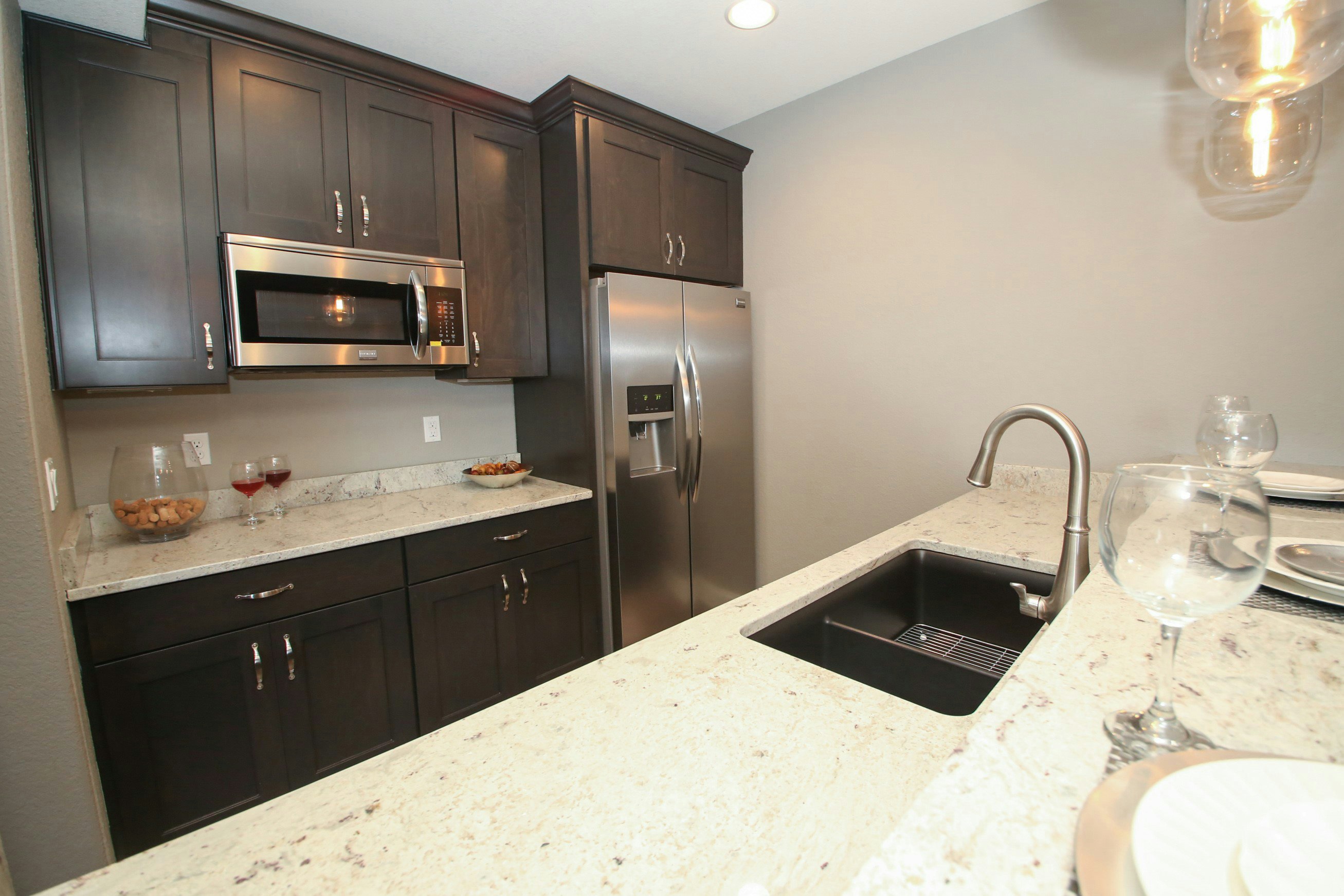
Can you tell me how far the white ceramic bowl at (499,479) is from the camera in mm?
2322

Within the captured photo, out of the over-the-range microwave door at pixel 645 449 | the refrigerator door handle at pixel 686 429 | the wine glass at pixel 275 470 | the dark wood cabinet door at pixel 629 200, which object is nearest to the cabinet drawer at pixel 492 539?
the over-the-range microwave door at pixel 645 449

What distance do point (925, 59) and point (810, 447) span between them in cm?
161

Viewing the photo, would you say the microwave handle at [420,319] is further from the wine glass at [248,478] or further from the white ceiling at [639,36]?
the white ceiling at [639,36]

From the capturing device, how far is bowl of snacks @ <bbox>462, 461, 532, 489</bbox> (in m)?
2.33

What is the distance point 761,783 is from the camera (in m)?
0.60

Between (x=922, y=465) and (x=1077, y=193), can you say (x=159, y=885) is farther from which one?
(x=1077, y=193)

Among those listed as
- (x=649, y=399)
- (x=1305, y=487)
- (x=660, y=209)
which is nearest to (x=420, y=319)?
(x=649, y=399)

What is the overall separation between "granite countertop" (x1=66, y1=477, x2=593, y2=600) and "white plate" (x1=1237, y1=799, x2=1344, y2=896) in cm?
186

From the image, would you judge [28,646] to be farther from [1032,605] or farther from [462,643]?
[1032,605]

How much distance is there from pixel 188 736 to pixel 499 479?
3.88 feet

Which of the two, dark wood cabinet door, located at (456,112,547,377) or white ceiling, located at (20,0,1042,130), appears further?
dark wood cabinet door, located at (456,112,547,377)

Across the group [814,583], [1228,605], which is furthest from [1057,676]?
[814,583]

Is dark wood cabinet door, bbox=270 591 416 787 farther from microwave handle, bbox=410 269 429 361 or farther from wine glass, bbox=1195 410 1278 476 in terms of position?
wine glass, bbox=1195 410 1278 476

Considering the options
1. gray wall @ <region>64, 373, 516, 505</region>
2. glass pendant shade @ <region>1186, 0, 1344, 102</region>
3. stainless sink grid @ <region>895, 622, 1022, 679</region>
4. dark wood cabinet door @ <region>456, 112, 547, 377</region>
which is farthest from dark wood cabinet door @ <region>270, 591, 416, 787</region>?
glass pendant shade @ <region>1186, 0, 1344, 102</region>
